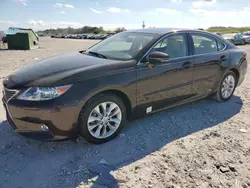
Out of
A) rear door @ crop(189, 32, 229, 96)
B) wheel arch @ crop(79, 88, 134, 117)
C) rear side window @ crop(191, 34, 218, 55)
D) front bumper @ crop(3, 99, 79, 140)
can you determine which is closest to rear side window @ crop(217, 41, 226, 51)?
rear door @ crop(189, 32, 229, 96)

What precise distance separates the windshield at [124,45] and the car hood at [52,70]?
284 millimetres

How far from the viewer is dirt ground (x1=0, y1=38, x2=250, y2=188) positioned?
2.71m

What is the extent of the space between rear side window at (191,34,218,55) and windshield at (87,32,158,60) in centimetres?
91

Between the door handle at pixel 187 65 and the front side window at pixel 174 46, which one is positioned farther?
the door handle at pixel 187 65

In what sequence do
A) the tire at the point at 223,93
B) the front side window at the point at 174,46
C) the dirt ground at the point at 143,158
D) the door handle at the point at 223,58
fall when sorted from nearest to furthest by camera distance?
the dirt ground at the point at 143,158, the front side window at the point at 174,46, the door handle at the point at 223,58, the tire at the point at 223,93

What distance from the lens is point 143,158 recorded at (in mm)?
3145

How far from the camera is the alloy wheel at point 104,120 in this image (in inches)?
130

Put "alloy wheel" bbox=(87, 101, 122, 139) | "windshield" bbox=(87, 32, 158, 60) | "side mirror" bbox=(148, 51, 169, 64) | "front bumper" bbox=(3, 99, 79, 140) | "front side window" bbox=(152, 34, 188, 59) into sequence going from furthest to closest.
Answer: "front side window" bbox=(152, 34, 188, 59), "windshield" bbox=(87, 32, 158, 60), "side mirror" bbox=(148, 51, 169, 64), "alloy wheel" bbox=(87, 101, 122, 139), "front bumper" bbox=(3, 99, 79, 140)

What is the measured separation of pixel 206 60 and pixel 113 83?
2.13m

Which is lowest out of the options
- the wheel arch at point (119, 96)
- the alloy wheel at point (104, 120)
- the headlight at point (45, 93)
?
the alloy wheel at point (104, 120)

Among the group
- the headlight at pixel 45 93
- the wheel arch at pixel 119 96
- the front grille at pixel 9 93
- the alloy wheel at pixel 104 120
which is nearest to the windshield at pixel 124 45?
the wheel arch at pixel 119 96

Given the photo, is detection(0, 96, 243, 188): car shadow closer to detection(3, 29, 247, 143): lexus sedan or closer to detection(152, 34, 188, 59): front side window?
detection(3, 29, 247, 143): lexus sedan

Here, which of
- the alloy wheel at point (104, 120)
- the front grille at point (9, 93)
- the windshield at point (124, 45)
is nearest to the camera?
the front grille at point (9, 93)

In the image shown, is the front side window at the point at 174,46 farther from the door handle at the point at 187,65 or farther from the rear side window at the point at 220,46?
the rear side window at the point at 220,46
